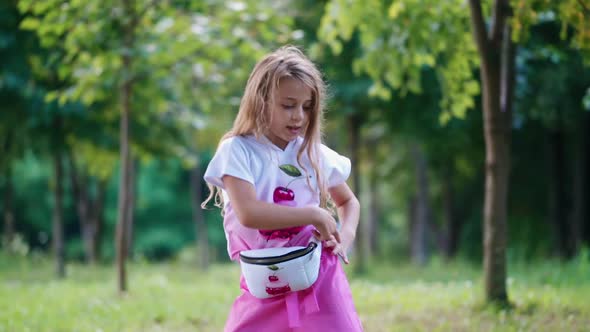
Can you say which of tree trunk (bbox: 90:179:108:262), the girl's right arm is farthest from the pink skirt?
tree trunk (bbox: 90:179:108:262)

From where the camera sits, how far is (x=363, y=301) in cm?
703

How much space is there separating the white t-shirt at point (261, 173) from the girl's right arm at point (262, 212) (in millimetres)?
56

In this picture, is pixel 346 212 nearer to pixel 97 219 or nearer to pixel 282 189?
pixel 282 189

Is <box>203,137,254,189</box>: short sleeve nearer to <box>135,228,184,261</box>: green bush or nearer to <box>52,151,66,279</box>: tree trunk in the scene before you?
<box>52,151,66,279</box>: tree trunk

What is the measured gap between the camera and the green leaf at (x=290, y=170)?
2.86 metres

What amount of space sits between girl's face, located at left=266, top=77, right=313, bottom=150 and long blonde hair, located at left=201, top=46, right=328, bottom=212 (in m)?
0.02

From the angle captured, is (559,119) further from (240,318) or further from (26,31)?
(240,318)

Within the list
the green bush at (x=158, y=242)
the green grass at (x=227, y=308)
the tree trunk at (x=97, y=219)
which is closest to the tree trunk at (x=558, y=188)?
the green grass at (x=227, y=308)

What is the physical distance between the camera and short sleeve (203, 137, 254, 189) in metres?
2.71

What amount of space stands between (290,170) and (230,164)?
271 millimetres

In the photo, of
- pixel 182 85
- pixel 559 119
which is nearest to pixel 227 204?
pixel 182 85

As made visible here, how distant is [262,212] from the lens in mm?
2670

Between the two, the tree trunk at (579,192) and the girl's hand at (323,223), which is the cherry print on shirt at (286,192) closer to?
the girl's hand at (323,223)

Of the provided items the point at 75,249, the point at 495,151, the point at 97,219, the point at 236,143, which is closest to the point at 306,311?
the point at 236,143
